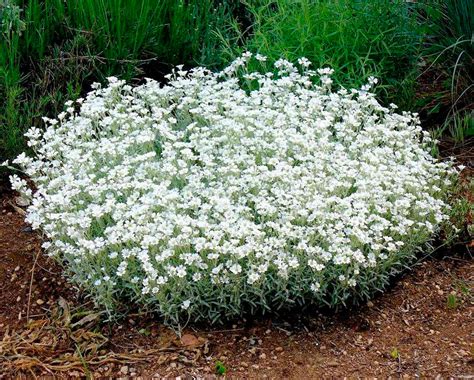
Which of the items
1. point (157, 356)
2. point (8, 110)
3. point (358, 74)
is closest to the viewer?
point (157, 356)

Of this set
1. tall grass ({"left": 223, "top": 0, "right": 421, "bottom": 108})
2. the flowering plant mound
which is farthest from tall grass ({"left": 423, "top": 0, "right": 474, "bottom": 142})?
the flowering plant mound

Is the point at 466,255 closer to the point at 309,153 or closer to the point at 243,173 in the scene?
the point at 309,153

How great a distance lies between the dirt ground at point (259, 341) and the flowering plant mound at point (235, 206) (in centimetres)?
11

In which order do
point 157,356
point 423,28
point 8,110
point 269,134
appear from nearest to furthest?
point 157,356, point 269,134, point 8,110, point 423,28

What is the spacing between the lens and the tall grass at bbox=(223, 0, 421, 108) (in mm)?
4523

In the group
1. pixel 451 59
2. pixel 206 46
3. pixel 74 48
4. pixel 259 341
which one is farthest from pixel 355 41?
pixel 259 341

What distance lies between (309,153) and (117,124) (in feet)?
3.38

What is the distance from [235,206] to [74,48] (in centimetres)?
191

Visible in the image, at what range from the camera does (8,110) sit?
4109mm

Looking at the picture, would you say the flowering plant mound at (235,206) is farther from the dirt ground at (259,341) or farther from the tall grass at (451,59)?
the tall grass at (451,59)

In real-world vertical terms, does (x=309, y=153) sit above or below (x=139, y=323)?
above

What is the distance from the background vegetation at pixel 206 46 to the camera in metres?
4.39

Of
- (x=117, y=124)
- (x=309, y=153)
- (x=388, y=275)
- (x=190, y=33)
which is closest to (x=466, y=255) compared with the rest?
(x=388, y=275)

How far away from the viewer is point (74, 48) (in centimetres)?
452
